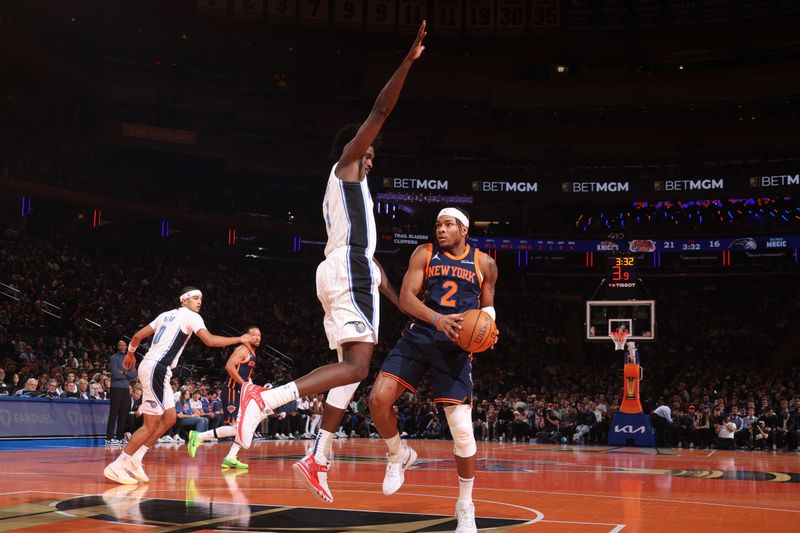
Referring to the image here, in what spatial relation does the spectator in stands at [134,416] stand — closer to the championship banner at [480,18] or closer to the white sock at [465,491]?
the white sock at [465,491]

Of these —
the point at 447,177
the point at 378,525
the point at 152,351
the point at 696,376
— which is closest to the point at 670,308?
the point at 696,376

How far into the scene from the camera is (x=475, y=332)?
5.14m

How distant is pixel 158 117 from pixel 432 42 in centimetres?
1278

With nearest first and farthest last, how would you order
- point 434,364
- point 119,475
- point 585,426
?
point 434,364 → point 119,475 → point 585,426

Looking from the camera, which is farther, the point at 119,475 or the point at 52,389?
the point at 52,389

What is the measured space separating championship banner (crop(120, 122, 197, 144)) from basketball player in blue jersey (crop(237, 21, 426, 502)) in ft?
103

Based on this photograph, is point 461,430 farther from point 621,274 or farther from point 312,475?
point 621,274

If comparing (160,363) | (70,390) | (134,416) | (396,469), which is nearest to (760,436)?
(134,416)

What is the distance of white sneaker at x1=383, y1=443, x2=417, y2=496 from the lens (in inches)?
226

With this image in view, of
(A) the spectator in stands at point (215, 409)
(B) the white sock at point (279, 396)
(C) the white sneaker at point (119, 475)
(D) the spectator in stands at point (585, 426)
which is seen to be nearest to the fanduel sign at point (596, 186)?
(D) the spectator in stands at point (585, 426)

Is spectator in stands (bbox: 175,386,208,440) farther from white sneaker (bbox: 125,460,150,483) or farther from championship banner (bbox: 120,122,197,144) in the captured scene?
championship banner (bbox: 120,122,197,144)

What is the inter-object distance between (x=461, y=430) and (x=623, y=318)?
19654 millimetres

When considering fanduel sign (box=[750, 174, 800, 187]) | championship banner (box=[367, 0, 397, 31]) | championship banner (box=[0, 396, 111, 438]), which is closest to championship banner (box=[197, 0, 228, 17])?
championship banner (box=[367, 0, 397, 31])

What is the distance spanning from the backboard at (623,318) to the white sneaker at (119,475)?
58.1 feet
